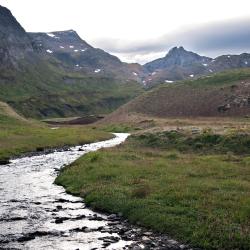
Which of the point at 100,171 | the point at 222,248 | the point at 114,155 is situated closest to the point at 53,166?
the point at 114,155

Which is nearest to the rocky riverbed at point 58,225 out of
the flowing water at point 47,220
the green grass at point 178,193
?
the flowing water at point 47,220

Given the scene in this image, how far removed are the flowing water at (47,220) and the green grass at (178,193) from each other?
6.33ft

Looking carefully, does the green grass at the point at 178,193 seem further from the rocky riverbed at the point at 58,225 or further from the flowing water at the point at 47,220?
the flowing water at the point at 47,220

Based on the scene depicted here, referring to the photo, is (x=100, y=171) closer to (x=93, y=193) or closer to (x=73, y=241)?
(x=93, y=193)

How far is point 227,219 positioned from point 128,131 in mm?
124217

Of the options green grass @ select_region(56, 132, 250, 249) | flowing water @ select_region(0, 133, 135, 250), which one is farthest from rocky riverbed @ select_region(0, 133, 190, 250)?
green grass @ select_region(56, 132, 250, 249)

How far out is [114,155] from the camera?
2461 inches

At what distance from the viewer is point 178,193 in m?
34.8

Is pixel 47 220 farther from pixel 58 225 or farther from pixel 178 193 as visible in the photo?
pixel 178 193

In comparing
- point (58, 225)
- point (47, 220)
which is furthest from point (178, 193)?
point (47, 220)

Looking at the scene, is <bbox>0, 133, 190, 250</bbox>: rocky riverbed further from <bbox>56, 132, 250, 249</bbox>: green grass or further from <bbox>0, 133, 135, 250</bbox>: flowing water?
<bbox>56, 132, 250, 249</bbox>: green grass

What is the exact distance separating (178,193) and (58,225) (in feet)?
32.0

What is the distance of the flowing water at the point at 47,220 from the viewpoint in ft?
89.3

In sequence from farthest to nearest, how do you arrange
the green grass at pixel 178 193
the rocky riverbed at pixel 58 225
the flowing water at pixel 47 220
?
the flowing water at pixel 47 220 < the green grass at pixel 178 193 < the rocky riverbed at pixel 58 225
